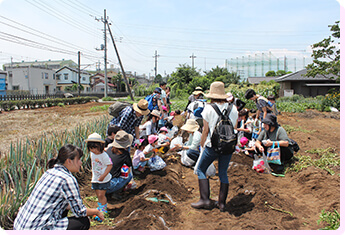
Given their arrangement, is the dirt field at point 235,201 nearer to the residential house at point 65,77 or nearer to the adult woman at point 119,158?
the adult woman at point 119,158

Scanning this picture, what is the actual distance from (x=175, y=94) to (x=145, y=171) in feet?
74.1

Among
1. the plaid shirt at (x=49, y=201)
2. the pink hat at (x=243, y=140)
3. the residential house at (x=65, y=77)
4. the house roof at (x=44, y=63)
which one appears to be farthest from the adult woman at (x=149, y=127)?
the house roof at (x=44, y=63)

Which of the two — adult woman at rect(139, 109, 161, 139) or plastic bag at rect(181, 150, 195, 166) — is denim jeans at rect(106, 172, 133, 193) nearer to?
plastic bag at rect(181, 150, 195, 166)

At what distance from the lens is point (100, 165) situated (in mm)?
3277

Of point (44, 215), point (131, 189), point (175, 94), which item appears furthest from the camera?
point (175, 94)

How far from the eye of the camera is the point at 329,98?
17.5 metres

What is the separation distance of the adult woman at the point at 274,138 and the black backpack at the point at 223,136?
181 centimetres

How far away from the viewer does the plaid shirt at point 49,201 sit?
207 centimetres

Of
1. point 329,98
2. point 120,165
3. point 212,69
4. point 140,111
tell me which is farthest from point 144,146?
point 212,69

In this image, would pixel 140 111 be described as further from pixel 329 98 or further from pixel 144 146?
pixel 329 98

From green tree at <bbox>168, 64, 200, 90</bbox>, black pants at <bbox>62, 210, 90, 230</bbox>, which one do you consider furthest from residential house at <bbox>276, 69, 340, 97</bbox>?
black pants at <bbox>62, 210, 90, 230</bbox>

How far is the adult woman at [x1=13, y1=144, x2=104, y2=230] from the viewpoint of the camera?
2.08 meters

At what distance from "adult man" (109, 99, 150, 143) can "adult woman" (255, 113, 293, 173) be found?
2298 mm

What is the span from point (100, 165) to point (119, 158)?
0.45 m
